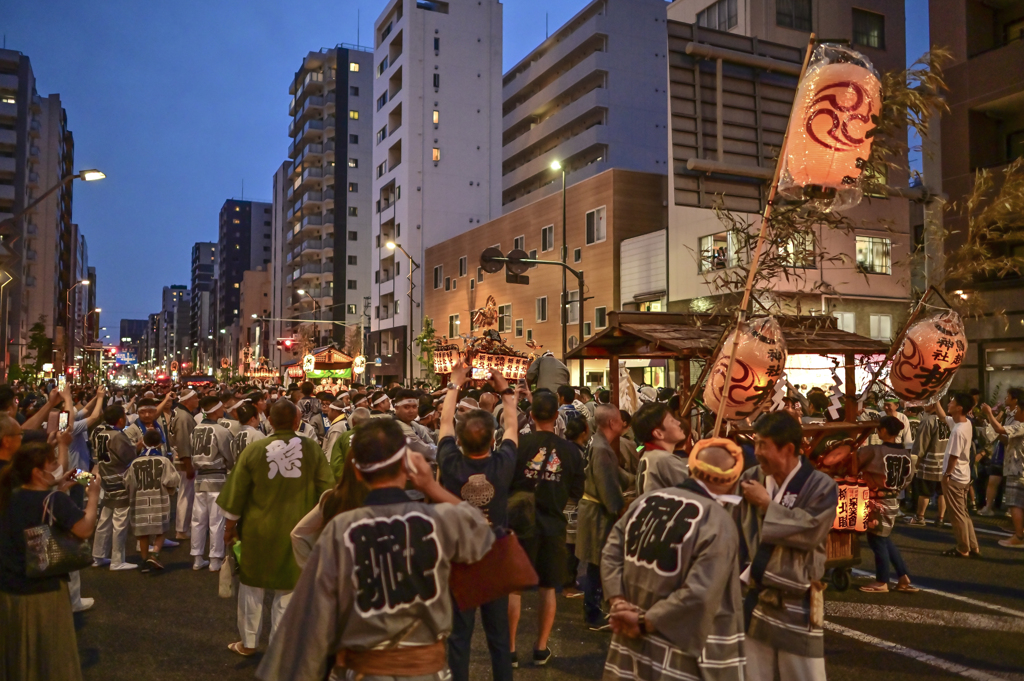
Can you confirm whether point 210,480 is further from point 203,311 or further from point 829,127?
point 203,311

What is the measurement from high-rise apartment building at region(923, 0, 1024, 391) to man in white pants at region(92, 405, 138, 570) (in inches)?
899

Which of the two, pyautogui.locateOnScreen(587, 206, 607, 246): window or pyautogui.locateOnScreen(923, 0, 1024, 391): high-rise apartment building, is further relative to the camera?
pyautogui.locateOnScreen(587, 206, 607, 246): window

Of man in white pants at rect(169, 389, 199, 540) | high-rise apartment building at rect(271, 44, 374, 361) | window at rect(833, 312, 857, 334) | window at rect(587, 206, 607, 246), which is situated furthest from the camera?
high-rise apartment building at rect(271, 44, 374, 361)

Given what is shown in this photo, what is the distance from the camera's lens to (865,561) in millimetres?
9875

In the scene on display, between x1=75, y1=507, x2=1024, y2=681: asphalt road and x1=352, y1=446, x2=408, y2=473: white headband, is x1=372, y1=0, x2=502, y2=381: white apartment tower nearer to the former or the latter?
x1=75, y1=507, x2=1024, y2=681: asphalt road

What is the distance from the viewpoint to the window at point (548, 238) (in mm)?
37322

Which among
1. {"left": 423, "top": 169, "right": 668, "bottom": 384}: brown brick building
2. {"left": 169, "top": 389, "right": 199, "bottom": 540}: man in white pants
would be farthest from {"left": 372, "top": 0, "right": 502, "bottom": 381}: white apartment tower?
{"left": 169, "top": 389, "right": 199, "bottom": 540}: man in white pants

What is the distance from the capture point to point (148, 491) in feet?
31.1

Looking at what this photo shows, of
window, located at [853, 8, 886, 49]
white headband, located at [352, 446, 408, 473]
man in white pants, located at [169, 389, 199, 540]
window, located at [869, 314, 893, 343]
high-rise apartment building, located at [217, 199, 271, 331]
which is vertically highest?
high-rise apartment building, located at [217, 199, 271, 331]

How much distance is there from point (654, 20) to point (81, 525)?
50.8 m

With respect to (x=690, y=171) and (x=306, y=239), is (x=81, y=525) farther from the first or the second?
(x=306, y=239)

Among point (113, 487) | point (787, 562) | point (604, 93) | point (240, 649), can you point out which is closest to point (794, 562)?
point (787, 562)

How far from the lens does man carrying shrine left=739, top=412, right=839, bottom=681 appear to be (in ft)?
14.0

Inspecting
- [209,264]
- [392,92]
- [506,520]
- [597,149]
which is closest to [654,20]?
[597,149]
